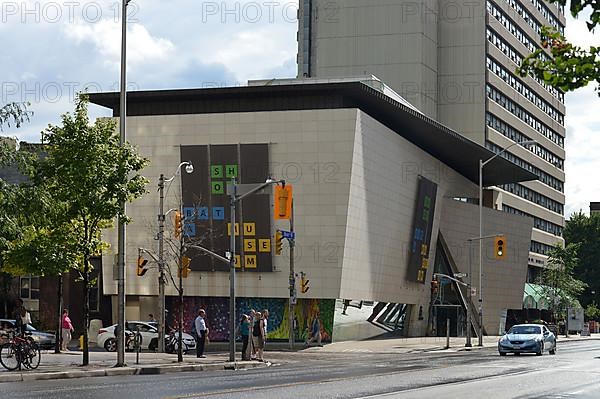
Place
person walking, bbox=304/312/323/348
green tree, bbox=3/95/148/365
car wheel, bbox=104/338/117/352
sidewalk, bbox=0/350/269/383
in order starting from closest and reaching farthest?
sidewalk, bbox=0/350/269/383 → green tree, bbox=3/95/148/365 → car wheel, bbox=104/338/117/352 → person walking, bbox=304/312/323/348

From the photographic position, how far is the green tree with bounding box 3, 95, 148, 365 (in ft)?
95.3

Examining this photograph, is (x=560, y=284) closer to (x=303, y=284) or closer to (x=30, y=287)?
(x=303, y=284)

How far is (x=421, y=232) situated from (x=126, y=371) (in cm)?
4741

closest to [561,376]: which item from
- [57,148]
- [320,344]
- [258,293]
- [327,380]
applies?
[327,380]

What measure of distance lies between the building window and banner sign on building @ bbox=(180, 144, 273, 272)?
10.8m

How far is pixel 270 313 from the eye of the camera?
59.8 m

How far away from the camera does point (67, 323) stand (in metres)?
42.7

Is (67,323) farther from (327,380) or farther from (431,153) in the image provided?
(431,153)

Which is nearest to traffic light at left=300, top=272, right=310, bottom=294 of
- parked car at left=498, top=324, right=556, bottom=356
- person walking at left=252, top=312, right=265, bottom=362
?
parked car at left=498, top=324, right=556, bottom=356

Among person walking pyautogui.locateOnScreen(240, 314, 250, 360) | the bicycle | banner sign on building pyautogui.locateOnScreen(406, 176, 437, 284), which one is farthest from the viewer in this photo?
banner sign on building pyautogui.locateOnScreen(406, 176, 437, 284)

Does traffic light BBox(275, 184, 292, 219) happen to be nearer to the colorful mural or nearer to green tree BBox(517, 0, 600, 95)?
green tree BBox(517, 0, 600, 95)

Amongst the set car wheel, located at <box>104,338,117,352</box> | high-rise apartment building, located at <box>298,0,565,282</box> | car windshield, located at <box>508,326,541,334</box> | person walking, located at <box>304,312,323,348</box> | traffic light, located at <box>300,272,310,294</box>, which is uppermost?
high-rise apartment building, located at <box>298,0,565,282</box>

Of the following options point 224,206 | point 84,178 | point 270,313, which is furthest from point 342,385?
point 224,206

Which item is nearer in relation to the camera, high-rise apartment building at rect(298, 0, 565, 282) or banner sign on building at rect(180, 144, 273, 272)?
banner sign on building at rect(180, 144, 273, 272)
